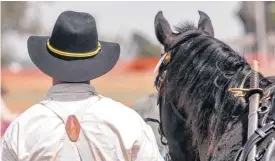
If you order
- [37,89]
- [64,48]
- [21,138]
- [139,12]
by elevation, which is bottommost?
[37,89]

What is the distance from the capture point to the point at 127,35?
69.1 ft

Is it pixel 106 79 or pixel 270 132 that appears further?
pixel 106 79

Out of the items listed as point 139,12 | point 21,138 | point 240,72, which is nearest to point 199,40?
point 240,72

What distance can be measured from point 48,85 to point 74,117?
47.3ft

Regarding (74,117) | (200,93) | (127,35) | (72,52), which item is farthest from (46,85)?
(74,117)

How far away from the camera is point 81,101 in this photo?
2.10 m

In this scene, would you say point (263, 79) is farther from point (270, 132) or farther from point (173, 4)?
point (173, 4)

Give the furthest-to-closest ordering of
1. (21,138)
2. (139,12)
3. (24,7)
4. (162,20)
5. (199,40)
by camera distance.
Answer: (24,7)
(139,12)
(162,20)
(199,40)
(21,138)


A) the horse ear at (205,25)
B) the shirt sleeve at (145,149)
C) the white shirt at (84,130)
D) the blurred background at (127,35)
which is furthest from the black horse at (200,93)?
the blurred background at (127,35)

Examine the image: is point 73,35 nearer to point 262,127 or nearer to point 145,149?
point 145,149

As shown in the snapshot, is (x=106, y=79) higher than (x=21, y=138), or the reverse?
(x=21, y=138)

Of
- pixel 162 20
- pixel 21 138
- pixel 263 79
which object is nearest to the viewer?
pixel 21 138

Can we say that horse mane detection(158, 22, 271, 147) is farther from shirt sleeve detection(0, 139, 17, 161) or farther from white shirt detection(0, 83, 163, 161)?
shirt sleeve detection(0, 139, 17, 161)

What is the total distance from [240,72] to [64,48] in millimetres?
772
